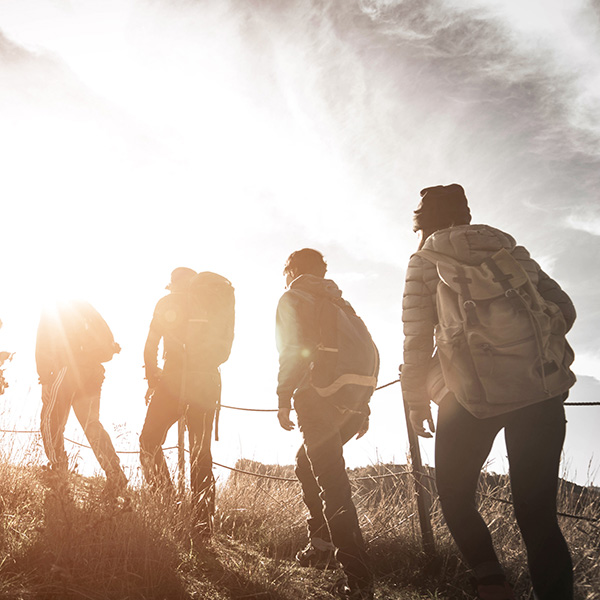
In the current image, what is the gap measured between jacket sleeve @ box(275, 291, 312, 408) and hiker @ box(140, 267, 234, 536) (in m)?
1.19

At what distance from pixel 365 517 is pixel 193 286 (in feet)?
8.04

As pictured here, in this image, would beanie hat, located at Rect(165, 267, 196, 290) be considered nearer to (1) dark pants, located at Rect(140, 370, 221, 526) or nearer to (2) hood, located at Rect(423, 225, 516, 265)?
(1) dark pants, located at Rect(140, 370, 221, 526)

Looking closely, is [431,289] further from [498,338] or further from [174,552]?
[174,552]

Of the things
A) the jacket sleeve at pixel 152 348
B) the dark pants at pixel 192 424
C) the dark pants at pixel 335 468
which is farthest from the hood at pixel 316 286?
the jacket sleeve at pixel 152 348

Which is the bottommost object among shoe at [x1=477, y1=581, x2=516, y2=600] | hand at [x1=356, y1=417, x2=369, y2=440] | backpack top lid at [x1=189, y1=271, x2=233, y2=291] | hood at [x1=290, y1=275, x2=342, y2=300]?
shoe at [x1=477, y1=581, x2=516, y2=600]

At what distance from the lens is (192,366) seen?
4.07m

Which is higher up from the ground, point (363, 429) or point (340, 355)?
point (340, 355)

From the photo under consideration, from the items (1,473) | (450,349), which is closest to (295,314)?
(450,349)

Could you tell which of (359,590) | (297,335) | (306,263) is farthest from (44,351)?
(359,590)

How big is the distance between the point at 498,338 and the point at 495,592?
36.2 inches

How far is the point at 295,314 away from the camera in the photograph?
309 centimetres

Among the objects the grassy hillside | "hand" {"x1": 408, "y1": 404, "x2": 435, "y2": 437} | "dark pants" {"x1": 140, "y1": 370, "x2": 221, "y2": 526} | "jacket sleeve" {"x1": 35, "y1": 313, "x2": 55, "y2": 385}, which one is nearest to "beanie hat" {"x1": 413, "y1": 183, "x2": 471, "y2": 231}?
"hand" {"x1": 408, "y1": 404, "x2": 435, "y2": 437}

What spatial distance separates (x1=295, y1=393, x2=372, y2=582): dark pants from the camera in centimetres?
268

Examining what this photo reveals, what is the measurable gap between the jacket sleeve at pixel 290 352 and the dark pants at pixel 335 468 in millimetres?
95
